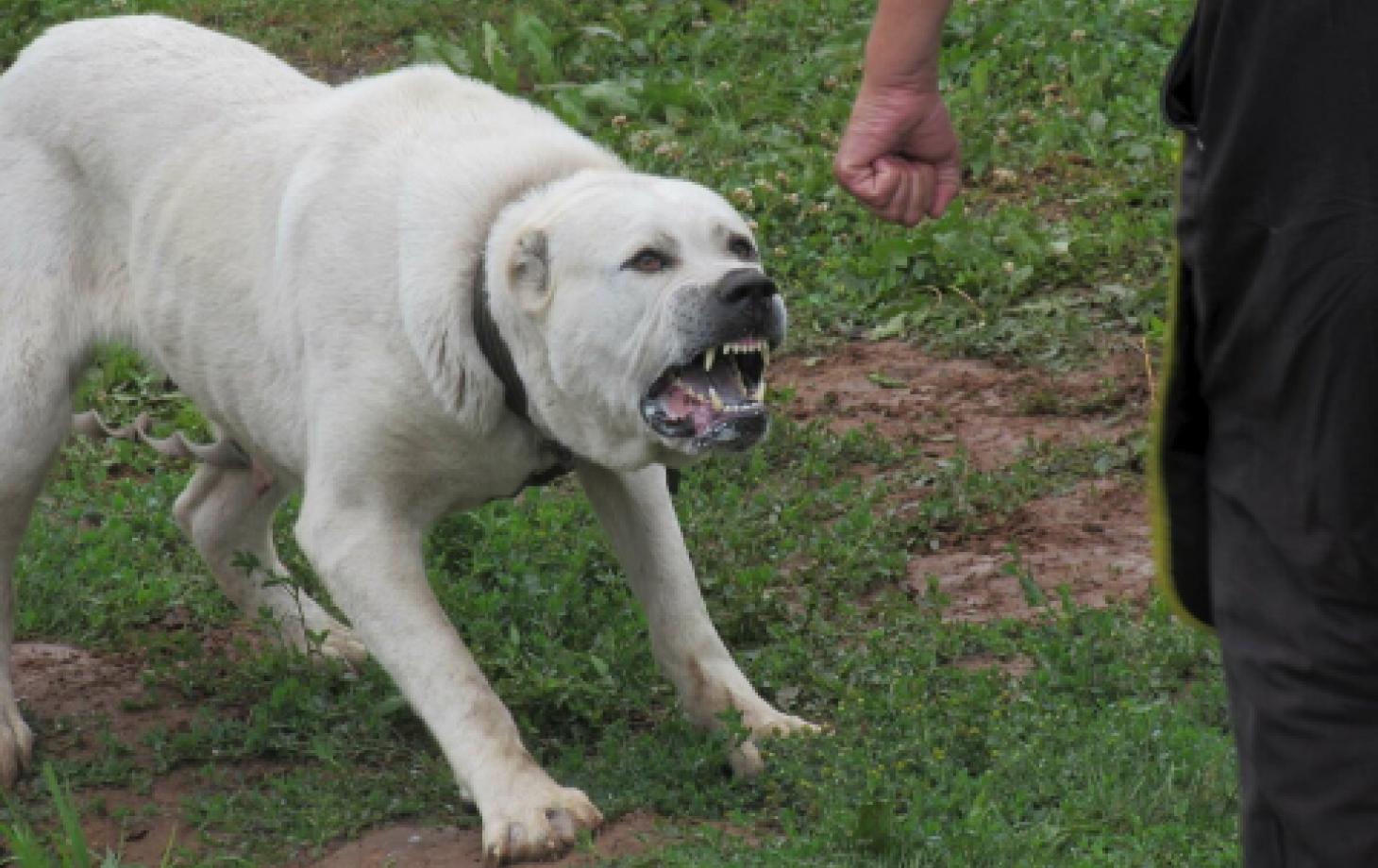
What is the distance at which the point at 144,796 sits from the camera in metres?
4.79

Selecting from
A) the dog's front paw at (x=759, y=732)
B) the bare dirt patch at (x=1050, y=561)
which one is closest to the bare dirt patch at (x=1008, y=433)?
the bare dirt patch at (x=1050, y=561)

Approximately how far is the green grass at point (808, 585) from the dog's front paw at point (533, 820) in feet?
0.42

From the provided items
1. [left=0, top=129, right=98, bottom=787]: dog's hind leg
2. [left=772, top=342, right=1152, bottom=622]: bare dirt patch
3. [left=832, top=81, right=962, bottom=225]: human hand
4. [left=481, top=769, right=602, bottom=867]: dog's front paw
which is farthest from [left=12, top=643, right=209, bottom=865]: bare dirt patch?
[left=832, top=81, right=962, bottom=225]: human hand

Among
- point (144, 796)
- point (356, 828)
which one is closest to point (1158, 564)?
point (356, 828)

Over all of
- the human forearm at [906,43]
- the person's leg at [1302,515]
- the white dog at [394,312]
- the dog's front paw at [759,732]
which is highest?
the human forearm at [906,43]

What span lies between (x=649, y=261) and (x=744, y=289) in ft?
0.74

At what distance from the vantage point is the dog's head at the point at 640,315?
4.09 m

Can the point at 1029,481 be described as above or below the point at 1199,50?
below

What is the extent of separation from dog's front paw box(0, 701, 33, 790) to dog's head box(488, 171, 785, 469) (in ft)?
5.19

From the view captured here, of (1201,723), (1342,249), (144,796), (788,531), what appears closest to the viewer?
(1342,249)

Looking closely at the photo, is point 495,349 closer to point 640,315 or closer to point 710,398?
point 640,315

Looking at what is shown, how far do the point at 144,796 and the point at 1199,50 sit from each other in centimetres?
329

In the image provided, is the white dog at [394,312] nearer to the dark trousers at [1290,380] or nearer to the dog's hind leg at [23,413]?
the dog's hind leg at [23,413]

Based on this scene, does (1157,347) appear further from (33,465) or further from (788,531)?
(33,465)
